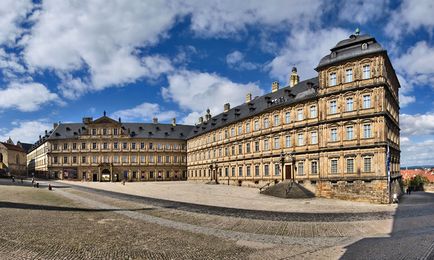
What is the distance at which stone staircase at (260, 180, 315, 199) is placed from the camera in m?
33.1

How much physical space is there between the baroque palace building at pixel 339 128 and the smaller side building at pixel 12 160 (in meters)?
71.1

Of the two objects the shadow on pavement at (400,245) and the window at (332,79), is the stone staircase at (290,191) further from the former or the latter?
the shadow on pavement at (400,245)

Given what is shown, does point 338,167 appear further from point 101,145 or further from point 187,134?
point 101,145

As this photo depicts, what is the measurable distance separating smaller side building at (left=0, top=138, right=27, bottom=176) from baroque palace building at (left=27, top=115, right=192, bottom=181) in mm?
11513

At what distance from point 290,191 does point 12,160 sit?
285 ft

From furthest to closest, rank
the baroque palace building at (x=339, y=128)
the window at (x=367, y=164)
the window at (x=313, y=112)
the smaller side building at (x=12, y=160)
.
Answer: the smaller side building at (x=12, y=160)
the window at (x=313, y=112)
the window at (x=367, y=164)
the baroque palace building at (x=339, y=128)

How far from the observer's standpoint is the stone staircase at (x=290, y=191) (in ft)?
109

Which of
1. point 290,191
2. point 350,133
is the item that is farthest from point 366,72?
point 290,191

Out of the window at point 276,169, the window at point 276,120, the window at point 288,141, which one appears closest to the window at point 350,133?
the window at point 288,141

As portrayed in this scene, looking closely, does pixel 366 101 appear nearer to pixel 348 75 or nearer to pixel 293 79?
pixel 348 75

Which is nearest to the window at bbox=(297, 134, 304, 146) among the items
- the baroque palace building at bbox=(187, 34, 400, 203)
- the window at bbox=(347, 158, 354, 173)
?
the baroque palace building at bbox=(187, 34, 400, 203)

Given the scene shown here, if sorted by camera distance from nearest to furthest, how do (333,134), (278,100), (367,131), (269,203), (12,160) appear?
1. (269,203)
2. (367,131)
3. (333,134)
4. (278,100)
5. (12,160)

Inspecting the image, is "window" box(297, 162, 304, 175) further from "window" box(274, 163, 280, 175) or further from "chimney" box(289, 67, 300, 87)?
"chimney" box(289, 67, 300, 87)

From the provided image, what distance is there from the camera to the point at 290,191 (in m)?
33.6
